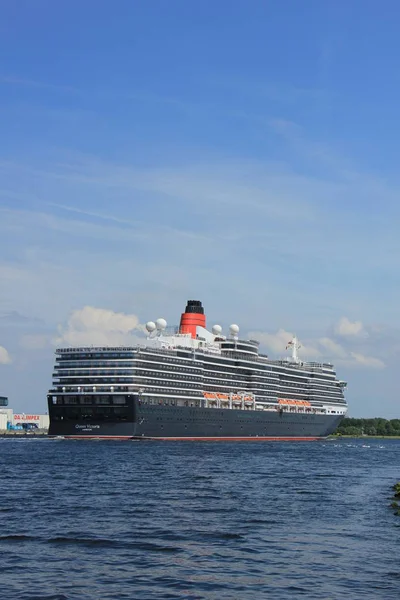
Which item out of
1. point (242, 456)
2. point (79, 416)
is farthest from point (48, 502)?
point (79, 416)

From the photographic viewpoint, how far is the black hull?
114500mm

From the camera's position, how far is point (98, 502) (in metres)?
45.6

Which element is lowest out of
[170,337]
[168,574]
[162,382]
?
[168,574]

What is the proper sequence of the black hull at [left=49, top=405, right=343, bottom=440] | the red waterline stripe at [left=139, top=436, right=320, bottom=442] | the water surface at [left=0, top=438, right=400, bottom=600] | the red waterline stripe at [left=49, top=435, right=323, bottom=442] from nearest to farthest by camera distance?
the water surface at [left=0, top=438, right=400, bottom=600], the red waterline stripe at [left=49, top=435, right=323, bottom=442], the black hull at [left=49, top=405, right=343, bottom=440], the red waterline stripe at [left=139, top=436, right=320, bottom=442]

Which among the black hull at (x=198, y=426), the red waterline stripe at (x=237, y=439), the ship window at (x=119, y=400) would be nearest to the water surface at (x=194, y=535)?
the black hull at (x=198, y=426)

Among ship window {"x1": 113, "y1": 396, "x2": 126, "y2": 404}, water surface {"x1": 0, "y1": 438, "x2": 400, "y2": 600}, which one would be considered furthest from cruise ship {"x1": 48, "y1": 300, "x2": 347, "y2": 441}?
water surface {"x1": 0, "y1": 438, "x2": 400, "y2": 600}

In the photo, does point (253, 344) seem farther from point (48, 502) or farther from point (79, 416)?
point (48, 502)

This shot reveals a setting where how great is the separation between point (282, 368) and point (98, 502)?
12058 centimetres

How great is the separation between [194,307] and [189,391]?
83.8ft

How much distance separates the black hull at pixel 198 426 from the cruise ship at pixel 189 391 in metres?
0.15

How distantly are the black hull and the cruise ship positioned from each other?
0.15 meters

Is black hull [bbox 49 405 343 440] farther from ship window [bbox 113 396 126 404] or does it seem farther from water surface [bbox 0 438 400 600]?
water surface [bbox 0 438 400 600]

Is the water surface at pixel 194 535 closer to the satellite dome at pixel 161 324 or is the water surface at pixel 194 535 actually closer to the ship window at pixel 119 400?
the ship window at pixel 119 400

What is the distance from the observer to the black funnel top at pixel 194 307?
15138 cm
